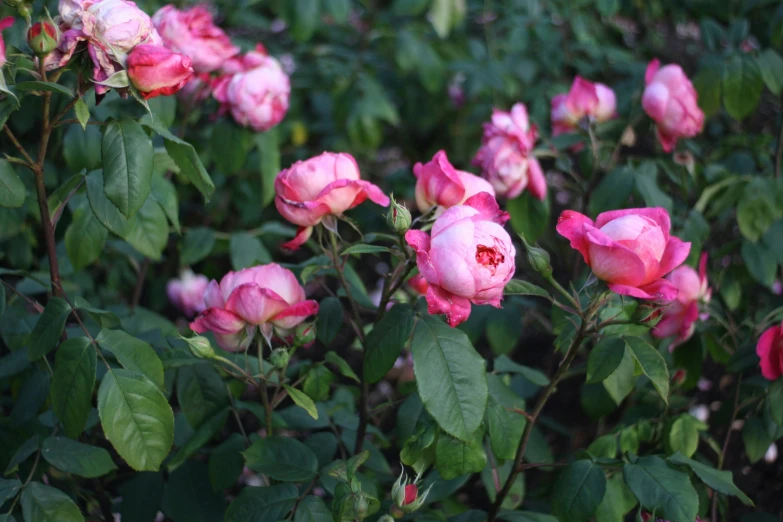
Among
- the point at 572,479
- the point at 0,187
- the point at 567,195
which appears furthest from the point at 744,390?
the point at 567,195

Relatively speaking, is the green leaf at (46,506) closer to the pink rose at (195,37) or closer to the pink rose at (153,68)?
the pink rose at (153,68)

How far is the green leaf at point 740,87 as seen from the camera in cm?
147

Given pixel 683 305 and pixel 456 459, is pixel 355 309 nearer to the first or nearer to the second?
pixel 456 459

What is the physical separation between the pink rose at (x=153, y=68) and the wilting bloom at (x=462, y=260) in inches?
13.5

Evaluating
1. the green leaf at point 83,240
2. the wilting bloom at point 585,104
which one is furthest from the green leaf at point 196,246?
the wilting bloom at point 585,104

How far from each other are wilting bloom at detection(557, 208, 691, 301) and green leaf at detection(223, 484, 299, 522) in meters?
0.48

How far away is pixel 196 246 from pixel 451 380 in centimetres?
88

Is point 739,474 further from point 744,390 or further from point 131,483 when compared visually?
point 131,483

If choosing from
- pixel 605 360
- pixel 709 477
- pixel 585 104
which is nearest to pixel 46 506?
pixel 605 360

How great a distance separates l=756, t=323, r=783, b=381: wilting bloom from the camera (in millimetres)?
1006

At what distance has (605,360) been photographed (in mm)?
866

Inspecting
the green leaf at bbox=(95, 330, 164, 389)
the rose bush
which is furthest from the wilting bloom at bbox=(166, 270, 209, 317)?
the green leaf at bbox=(95, 330, 164, 389)

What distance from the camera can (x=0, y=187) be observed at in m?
0.86

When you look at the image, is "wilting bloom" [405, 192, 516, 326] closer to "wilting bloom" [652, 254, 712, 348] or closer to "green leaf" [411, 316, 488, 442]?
"green leaf" [411, 316, 488, 442]
